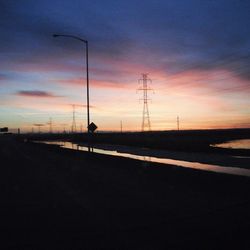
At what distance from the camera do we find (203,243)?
782 cm

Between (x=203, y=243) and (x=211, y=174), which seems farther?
(x=211, y=174)

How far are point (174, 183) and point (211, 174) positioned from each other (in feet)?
10.7

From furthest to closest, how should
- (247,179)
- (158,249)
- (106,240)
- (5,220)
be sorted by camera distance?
(247,179), (5,220), (106,240), (158,249)

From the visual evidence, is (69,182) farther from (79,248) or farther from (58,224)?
(79,248)

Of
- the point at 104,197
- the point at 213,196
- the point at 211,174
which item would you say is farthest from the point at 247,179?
the point at 104,197

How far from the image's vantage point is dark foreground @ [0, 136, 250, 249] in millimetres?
8109

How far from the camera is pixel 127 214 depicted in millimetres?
10641

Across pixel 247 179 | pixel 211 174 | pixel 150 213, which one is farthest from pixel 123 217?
pixel 211 174

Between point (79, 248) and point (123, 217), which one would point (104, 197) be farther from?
point (79, 248)

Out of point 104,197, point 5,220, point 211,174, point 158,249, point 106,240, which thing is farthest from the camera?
point 211,174

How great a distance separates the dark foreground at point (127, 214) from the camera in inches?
319

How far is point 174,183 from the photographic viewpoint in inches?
694

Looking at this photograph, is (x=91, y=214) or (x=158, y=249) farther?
(x=91, y=214)

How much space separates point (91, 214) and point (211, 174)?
34.9ft
